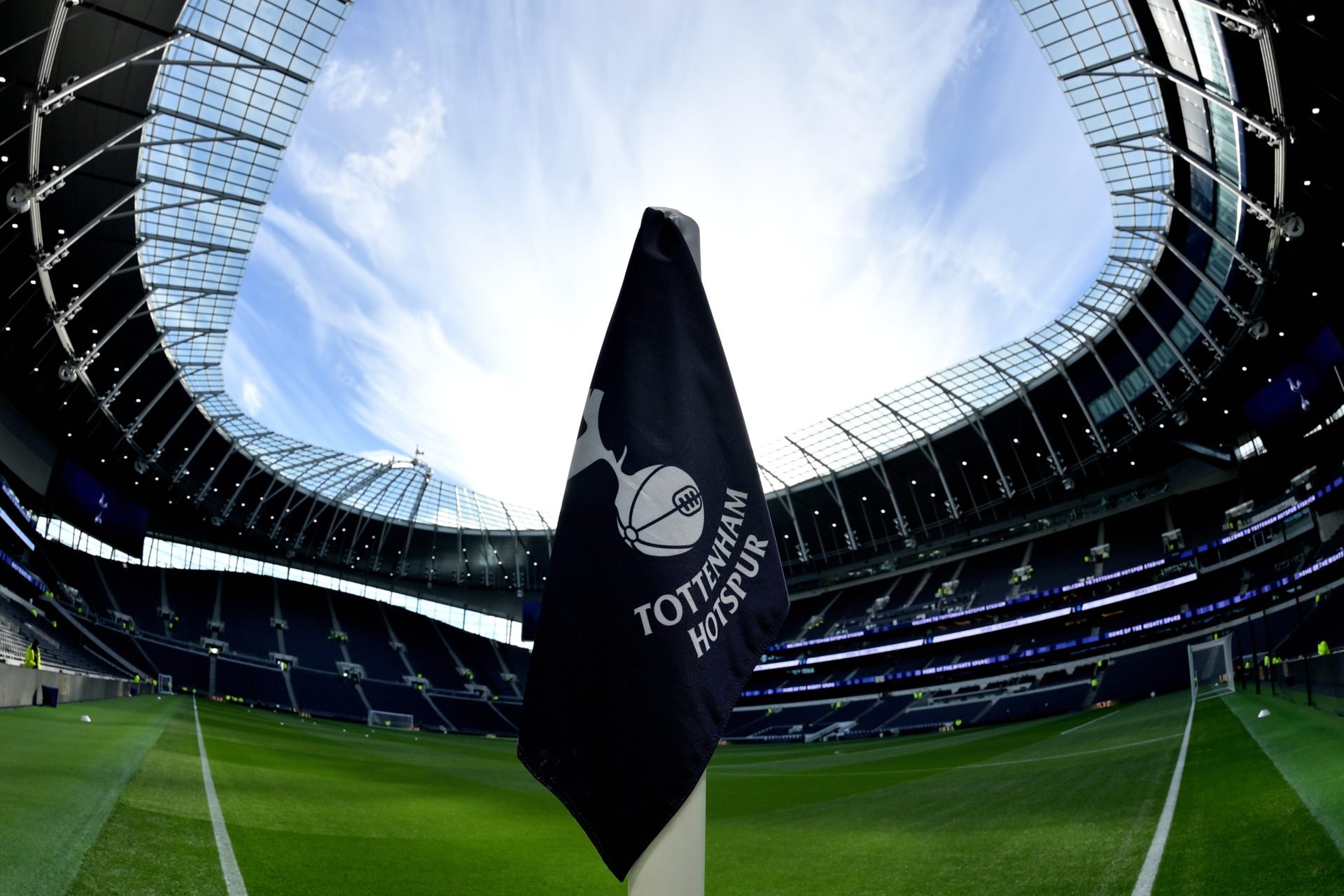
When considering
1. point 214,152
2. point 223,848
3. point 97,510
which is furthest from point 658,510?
point 97,510

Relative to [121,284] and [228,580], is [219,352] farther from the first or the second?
[228,580]

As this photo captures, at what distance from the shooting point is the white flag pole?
2.25 meters

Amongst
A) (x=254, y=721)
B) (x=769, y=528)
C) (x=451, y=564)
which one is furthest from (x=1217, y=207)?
(x=451, y=564)

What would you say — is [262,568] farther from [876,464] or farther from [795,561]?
[876,464]

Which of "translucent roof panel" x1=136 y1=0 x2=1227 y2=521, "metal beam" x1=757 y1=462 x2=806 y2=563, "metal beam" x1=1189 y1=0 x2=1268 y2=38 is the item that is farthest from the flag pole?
"metal beam" x1=757 y1=462 x2=806 y2=563

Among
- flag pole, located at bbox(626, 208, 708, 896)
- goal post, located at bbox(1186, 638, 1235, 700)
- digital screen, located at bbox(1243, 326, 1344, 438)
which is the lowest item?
goal post, located at bbox(1186, 638, 1235, 700)

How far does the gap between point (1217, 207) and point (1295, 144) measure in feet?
32.8

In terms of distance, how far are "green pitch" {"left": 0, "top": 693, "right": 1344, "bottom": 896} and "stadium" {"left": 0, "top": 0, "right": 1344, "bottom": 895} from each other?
10 cm

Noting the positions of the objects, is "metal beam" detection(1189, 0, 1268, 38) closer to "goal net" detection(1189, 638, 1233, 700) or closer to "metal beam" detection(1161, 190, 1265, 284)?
"metal beam" detection(1161, 190, 1265, 284)

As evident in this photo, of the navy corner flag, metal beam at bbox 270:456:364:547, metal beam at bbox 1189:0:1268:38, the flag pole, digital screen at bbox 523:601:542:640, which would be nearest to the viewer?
the flag pole

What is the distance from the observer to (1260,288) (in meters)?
41.7

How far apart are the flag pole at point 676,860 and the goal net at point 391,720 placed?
230 feet

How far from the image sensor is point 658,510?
255 centimetres

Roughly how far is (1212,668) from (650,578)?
1878 inches
